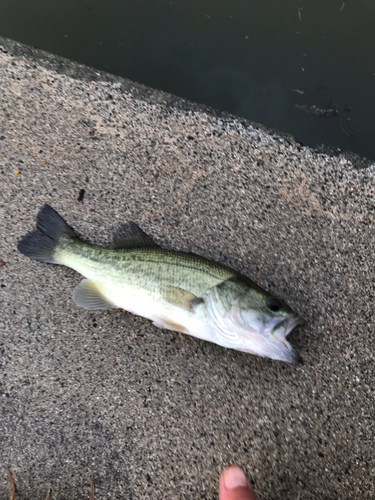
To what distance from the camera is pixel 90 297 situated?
2359 mm

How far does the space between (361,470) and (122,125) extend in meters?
3.05

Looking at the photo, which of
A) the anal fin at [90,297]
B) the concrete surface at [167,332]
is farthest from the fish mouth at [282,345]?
the anal fin at [90,297]

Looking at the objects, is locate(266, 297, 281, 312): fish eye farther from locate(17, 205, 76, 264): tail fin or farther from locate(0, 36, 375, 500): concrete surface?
locate(17, 205, 76, 264): tail fin

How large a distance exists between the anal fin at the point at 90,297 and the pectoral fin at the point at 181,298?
0.46 meters

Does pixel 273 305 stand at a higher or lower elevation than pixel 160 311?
higher

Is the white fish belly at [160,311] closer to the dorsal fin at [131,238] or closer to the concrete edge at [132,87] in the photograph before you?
the dorsal fin at [131,238]

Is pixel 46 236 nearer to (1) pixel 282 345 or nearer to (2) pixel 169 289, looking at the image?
(2) pixel 169 289

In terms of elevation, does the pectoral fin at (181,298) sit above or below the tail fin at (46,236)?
above

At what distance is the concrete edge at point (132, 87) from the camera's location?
107 inches

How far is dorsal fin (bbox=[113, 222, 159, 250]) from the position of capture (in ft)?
7.78

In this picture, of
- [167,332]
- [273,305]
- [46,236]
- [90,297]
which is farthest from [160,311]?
[46,236]

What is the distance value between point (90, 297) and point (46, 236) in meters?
0.55

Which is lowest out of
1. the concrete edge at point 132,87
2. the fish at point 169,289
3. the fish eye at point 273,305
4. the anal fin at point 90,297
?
the anal fin at point 90,297

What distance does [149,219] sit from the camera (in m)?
2.62
